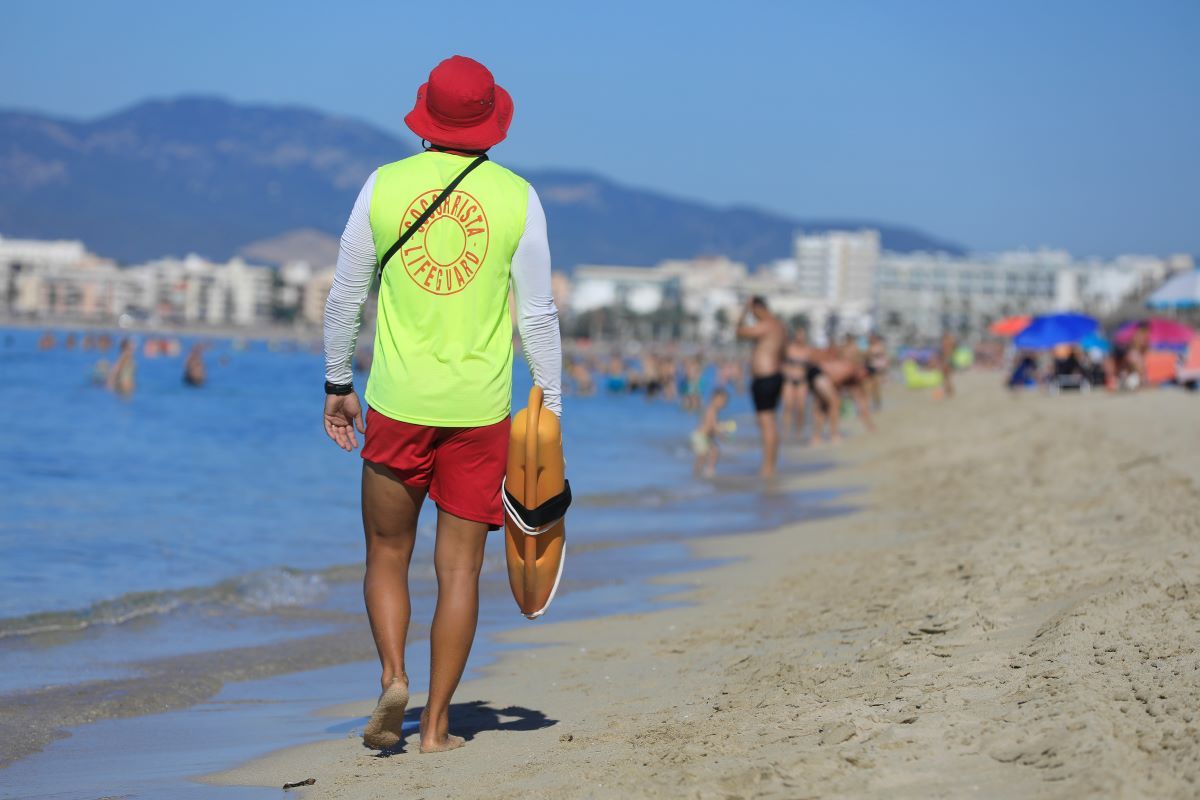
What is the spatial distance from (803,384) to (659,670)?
1631 centimetres

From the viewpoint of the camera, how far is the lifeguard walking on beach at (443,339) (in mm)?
3219

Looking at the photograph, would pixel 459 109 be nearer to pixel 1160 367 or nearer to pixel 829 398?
pixel 829 398

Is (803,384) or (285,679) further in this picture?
(803,384)

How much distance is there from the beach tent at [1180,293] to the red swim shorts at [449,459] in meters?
24.3

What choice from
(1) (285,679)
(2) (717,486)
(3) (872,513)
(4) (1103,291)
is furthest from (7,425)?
(4) (1103,291)

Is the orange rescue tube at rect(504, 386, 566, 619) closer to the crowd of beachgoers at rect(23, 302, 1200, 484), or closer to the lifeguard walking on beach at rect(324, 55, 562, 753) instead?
the lifeguard walking on beach at rect(324, 55, 562, 753)

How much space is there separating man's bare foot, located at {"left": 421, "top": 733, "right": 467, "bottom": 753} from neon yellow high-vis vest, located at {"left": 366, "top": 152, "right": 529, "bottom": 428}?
81 cm

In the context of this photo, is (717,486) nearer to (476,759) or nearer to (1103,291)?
(476,759)

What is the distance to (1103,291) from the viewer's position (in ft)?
543

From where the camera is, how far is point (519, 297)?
10.9 feet

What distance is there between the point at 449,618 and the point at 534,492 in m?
0.40

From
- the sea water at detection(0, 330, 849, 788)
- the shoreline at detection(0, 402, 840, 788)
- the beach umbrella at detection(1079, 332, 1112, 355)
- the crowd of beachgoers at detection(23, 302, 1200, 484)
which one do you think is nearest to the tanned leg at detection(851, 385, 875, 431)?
the crowd of beachgoers at detection(23, 302, 1200, 484)

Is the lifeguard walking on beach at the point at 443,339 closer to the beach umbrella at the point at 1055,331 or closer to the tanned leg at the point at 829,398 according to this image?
the tanned leg at the point at 829,398

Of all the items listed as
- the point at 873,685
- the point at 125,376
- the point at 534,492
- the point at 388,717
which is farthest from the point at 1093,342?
the point at 388,717
